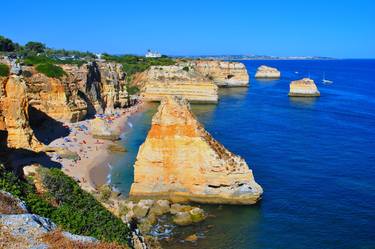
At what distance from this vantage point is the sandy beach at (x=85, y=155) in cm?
3828

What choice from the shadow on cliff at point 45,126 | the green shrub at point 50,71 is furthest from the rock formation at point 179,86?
the shadow on cliff at point 45,126

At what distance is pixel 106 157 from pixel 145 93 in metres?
47.6

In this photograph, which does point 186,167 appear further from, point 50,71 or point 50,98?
point 50,71

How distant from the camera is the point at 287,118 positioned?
72.4m

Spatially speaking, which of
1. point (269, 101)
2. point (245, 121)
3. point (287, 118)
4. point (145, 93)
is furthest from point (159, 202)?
point (269, 101)

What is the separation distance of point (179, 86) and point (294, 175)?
54.4 metres

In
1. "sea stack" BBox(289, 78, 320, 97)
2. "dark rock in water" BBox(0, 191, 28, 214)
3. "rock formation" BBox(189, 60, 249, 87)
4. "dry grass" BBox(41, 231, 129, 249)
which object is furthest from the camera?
"rock formation" BBox(189, 60, 249, 87)

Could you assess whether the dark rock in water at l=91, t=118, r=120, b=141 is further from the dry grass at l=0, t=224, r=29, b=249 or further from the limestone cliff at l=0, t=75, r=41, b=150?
the dry grass at l=0, t=224, r=29, b=249

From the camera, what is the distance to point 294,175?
3894 cm

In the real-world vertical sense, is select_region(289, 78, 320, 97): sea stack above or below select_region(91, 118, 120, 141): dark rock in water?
above

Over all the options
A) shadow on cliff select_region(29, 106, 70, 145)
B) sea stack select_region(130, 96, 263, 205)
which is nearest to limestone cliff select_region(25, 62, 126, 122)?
shadow on cliff select_region(29, 106, 70, 145)

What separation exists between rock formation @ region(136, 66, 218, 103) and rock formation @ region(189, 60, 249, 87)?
117 feet

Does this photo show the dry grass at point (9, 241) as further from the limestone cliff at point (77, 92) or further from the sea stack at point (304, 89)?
the sea stack at point (304, 89)

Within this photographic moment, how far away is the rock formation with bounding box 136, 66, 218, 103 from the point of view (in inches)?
3538
